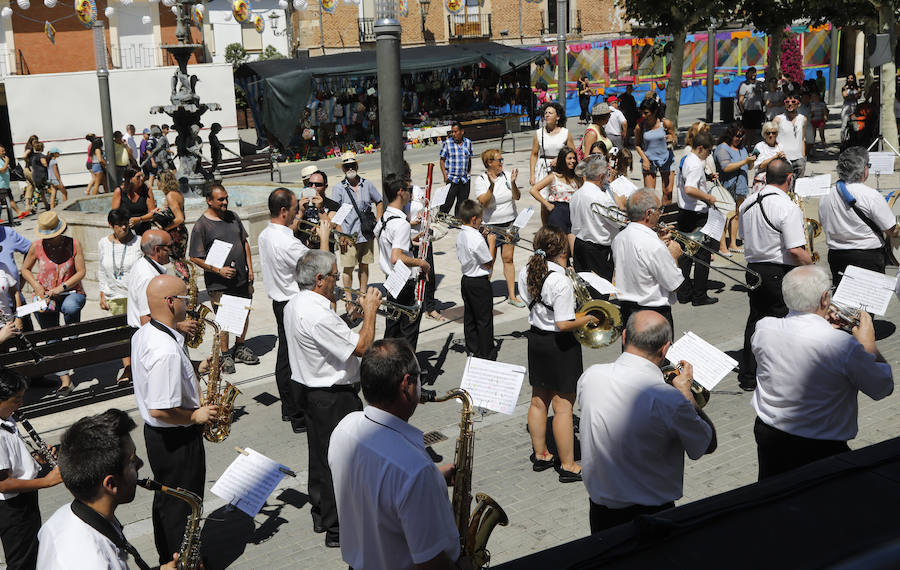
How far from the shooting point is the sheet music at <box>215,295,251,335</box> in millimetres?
7344

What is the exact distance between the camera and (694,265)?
10.5 metres

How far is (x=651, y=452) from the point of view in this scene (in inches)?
165

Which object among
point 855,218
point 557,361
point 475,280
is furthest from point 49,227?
point 855,218

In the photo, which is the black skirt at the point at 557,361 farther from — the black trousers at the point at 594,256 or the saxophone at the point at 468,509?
the black trousers at the point at 594,256

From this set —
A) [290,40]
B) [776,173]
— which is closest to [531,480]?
[776,173]

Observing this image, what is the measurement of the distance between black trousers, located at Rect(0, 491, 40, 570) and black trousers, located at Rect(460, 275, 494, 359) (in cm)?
458

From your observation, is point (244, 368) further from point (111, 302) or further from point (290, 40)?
point (290, 40)

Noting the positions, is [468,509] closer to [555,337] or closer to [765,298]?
[555,337]

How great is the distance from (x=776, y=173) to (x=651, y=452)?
399 centimetres

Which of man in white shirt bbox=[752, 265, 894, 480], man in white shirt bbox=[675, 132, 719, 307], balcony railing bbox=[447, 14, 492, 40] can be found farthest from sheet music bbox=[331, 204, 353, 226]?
balcony railing bbox=[447, 14, 492, 40]

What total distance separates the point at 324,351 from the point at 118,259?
3917mm

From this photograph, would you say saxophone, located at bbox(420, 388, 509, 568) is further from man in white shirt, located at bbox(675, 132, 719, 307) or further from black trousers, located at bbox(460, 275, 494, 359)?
man in white shirt, located at bbox(675, 132, 719, 307)

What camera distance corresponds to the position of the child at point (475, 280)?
822 cm

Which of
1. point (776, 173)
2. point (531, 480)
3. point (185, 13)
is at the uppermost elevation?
point (185, 13)
